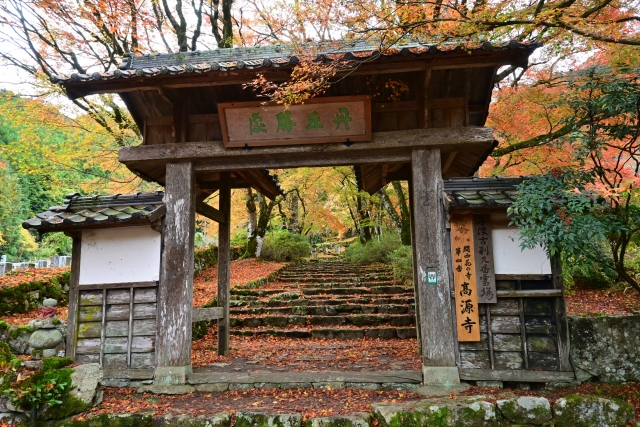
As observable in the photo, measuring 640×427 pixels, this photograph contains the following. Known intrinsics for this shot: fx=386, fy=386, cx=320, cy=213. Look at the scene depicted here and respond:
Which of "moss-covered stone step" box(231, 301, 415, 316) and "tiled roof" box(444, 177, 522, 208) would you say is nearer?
"tiled roof" box(444, 177, 522, 208)

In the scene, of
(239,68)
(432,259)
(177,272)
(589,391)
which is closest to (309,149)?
(239,68)

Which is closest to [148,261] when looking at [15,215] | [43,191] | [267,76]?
[267,76]

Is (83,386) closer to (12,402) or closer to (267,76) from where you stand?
(12,402)

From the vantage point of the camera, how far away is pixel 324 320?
10.5 meters

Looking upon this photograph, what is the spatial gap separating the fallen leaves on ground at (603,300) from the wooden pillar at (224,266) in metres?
6.66

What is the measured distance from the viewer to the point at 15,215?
28.8 metres

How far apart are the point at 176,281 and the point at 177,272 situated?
0.46ft

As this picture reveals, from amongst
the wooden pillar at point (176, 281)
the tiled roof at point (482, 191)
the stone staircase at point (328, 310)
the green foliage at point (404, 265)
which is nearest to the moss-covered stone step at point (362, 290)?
the stone staircase at point (328, 310)

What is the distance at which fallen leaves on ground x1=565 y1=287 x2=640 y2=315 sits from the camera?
291 inches

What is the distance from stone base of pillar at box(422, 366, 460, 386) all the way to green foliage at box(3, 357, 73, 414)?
4858 millimetres

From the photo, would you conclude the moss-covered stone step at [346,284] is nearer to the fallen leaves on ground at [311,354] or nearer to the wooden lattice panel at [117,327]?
the fallen leaves on ground at [311,354]

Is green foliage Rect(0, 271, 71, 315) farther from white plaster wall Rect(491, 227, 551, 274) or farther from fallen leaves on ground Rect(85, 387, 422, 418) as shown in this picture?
white plaster wall Rect(491, 227, 551, 274)

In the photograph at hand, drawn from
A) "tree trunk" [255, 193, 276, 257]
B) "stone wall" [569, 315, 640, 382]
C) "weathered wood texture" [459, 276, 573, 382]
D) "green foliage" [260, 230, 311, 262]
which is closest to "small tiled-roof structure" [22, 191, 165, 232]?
"weathered wood texture" [459, 276, 573, 382]

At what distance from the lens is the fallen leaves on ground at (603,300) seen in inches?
291
